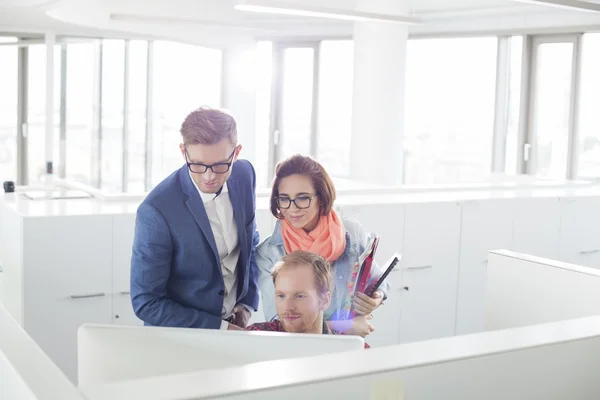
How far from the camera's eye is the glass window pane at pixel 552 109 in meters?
10.2

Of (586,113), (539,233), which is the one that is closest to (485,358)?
(539,233)

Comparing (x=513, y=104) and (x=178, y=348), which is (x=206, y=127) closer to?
(x=178, y=348)

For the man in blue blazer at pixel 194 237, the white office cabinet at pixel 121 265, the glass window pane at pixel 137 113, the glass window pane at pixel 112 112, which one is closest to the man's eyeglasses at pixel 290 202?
the man in blue blazer at pixel 194 237

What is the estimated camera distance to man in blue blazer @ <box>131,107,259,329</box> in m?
2.58

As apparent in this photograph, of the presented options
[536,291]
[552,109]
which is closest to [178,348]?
[536,291]

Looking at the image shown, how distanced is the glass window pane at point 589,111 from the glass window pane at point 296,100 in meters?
3.83

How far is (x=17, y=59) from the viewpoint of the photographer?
10.5 m

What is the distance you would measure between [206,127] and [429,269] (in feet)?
10.9

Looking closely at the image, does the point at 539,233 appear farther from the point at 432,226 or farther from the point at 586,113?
the point at 586,113

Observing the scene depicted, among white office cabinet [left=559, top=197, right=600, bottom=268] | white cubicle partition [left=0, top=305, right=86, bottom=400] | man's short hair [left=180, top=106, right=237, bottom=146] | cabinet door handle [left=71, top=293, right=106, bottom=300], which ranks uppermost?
man's short hair [left=180, top=106, right=237, bottom=146]

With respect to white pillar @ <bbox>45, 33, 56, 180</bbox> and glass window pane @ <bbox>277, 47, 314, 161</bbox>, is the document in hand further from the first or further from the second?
glass window pane @ <bbox>277, 47, 314, 161</bbox>

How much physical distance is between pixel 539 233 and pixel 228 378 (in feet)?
16.3

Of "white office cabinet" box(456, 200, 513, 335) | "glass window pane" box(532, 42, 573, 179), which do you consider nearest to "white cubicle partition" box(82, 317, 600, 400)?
"white office cabinet" box(456, 200, 513, 335)

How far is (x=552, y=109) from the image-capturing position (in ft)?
34.2
